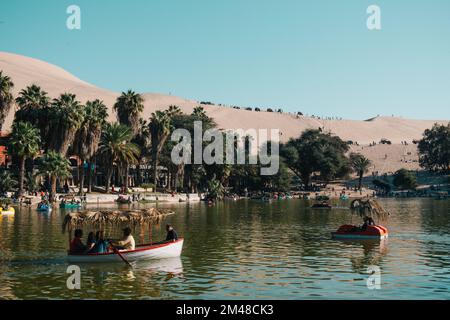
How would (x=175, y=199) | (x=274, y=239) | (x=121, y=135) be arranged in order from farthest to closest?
(x=175, y=199), (x=121, y=135), (x=274, y=239)

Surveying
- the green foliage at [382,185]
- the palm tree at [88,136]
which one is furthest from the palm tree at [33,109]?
the green foliage at [382,185]

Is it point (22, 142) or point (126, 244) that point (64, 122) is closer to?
point (22, 142)

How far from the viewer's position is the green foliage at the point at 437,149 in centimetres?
A: 16038

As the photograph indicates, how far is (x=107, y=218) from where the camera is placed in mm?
33344

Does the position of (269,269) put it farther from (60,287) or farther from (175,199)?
(175,199)

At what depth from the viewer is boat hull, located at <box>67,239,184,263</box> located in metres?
29.0

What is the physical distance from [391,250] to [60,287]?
21.3 metres

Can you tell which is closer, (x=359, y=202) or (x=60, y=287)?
(x=60, y=287)

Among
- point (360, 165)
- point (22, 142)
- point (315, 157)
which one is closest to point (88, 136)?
point (22, 142)

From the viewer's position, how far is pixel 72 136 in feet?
281

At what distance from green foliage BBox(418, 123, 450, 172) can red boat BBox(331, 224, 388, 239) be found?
12979 cm

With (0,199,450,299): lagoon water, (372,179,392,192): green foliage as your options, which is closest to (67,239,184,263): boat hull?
(0,199,450,299): lagoon water

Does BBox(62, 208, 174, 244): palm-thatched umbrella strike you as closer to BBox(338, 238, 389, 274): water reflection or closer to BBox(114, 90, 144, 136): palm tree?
BBox(338, 238, 389, 274): water reflection
